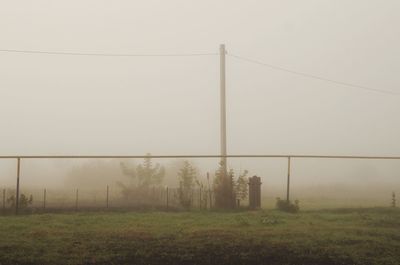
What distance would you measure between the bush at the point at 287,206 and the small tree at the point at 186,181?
3068 mm

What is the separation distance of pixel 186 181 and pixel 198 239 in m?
6.80

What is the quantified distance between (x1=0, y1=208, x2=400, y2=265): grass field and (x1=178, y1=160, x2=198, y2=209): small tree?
7.27 ft

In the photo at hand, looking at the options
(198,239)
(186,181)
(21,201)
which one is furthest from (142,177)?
(198,239)

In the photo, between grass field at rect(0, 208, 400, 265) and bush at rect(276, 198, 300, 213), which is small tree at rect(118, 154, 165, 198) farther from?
bush at rect(276, 198, 300, 213)

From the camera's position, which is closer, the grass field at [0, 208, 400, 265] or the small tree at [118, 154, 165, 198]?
the grass field at [0, 208, 400, 265]

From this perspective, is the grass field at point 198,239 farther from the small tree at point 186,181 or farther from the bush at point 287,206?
the small tree at point 186,181

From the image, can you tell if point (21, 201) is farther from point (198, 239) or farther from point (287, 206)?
point (287, 206)

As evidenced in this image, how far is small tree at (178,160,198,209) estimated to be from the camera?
1523cm

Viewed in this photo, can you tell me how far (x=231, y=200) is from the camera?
1544 centimetres

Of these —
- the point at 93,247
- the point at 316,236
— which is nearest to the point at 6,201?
the point at 93,247

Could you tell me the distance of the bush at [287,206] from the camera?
14.9 meters

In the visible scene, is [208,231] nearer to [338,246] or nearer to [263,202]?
[338,246]

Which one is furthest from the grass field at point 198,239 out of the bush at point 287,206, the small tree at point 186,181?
the small tree at point 186,181

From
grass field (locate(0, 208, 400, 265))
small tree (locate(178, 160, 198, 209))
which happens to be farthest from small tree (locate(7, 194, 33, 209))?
small tree (locate(178, 160, 198, 209))
